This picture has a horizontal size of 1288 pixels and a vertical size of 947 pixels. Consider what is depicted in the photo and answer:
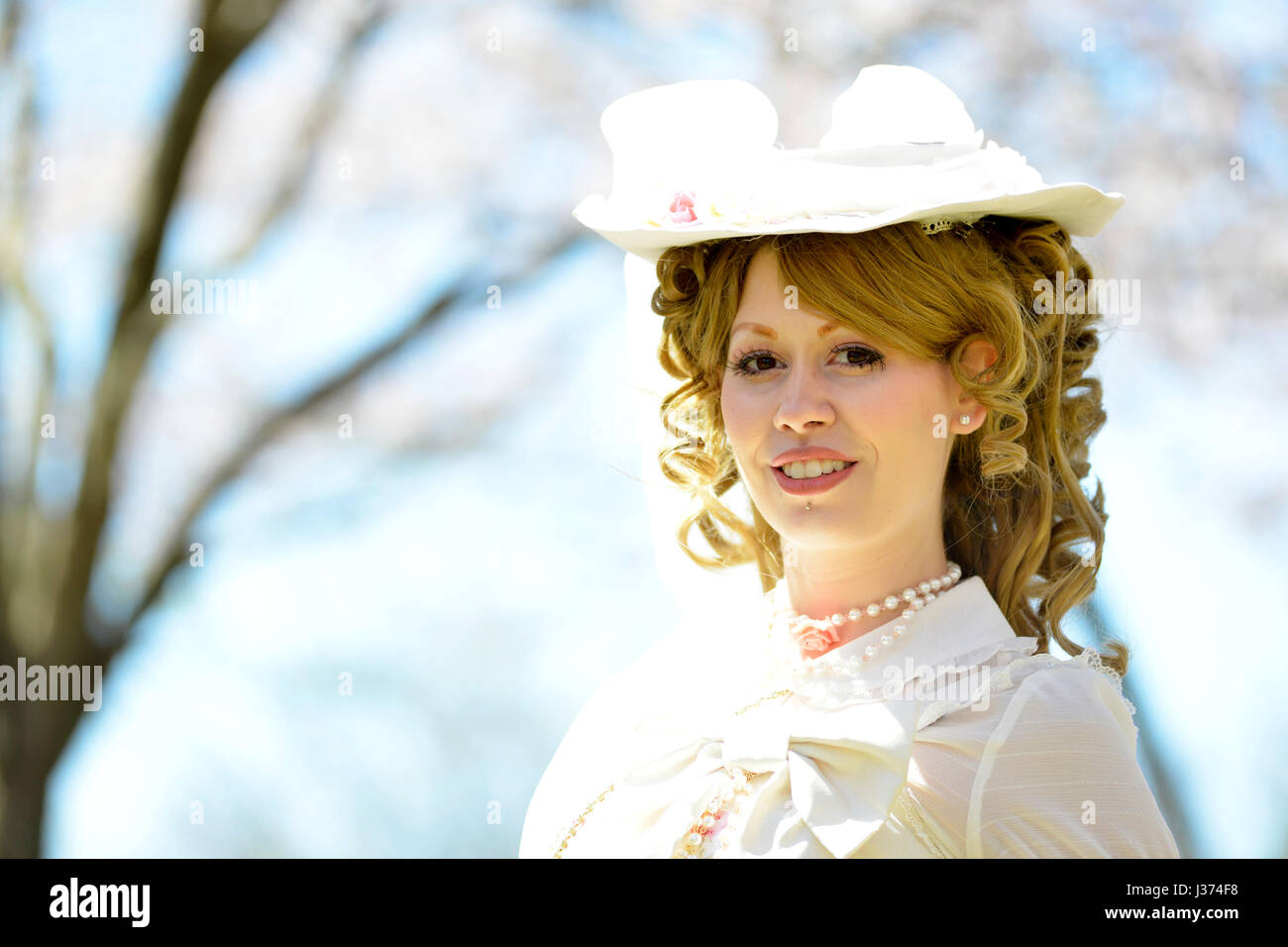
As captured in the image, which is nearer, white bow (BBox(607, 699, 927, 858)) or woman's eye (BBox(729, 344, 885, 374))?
white bow (BBox(607, 699, 927, 858))

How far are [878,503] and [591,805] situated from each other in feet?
2.14

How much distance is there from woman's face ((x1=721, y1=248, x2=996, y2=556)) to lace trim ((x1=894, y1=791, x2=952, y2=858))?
1.30 ft

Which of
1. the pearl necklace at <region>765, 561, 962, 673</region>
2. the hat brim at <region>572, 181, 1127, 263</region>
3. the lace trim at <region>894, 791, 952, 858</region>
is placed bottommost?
the lace trim at <region>894, 791, 952, 858</region>

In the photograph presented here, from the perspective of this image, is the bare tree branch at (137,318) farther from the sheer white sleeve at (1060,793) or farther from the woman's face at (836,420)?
the sheer white sleeve at (1060,793)

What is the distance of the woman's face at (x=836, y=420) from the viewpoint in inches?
86.5

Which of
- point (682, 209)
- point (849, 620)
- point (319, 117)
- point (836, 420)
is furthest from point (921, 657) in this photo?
point (319, 117)

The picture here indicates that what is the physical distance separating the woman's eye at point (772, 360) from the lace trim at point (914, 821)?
631 millimetres

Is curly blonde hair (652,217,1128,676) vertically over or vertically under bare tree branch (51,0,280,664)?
under

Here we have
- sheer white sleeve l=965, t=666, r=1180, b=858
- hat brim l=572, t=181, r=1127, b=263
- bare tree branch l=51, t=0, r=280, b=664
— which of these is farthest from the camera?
bare tree branch l=51, t=0, r=280, b=664

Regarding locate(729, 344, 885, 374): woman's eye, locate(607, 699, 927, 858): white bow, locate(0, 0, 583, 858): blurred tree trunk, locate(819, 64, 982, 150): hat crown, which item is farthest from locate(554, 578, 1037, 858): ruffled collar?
locate(0, 0, 583, 858): blurred tree trunk

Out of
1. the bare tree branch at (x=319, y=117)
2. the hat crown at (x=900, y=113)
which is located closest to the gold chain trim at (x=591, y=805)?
the hat crown at (x=900, y=113)

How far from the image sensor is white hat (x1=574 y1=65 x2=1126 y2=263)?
2209mm

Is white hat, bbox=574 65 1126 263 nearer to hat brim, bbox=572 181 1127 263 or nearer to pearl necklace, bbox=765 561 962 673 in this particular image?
hat brim, bbox=572 181 1127 263
